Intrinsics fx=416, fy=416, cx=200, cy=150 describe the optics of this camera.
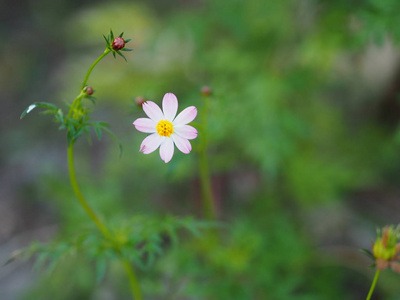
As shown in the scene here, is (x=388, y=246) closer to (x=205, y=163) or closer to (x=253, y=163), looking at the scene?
(x=205, y=163)

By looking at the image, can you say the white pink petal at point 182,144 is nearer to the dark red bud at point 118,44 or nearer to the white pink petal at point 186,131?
the white pink petal at point 186,131

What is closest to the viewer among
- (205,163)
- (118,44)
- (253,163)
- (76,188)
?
(118,44)

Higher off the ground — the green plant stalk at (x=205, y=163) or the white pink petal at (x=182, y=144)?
the green plant stalk at (x=205, y=163)

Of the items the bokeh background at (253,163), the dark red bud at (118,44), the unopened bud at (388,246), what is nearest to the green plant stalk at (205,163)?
the bokeh background at (253,163)

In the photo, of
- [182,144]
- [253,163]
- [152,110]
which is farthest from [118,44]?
[253,163]

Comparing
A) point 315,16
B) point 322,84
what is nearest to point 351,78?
point 322,84
